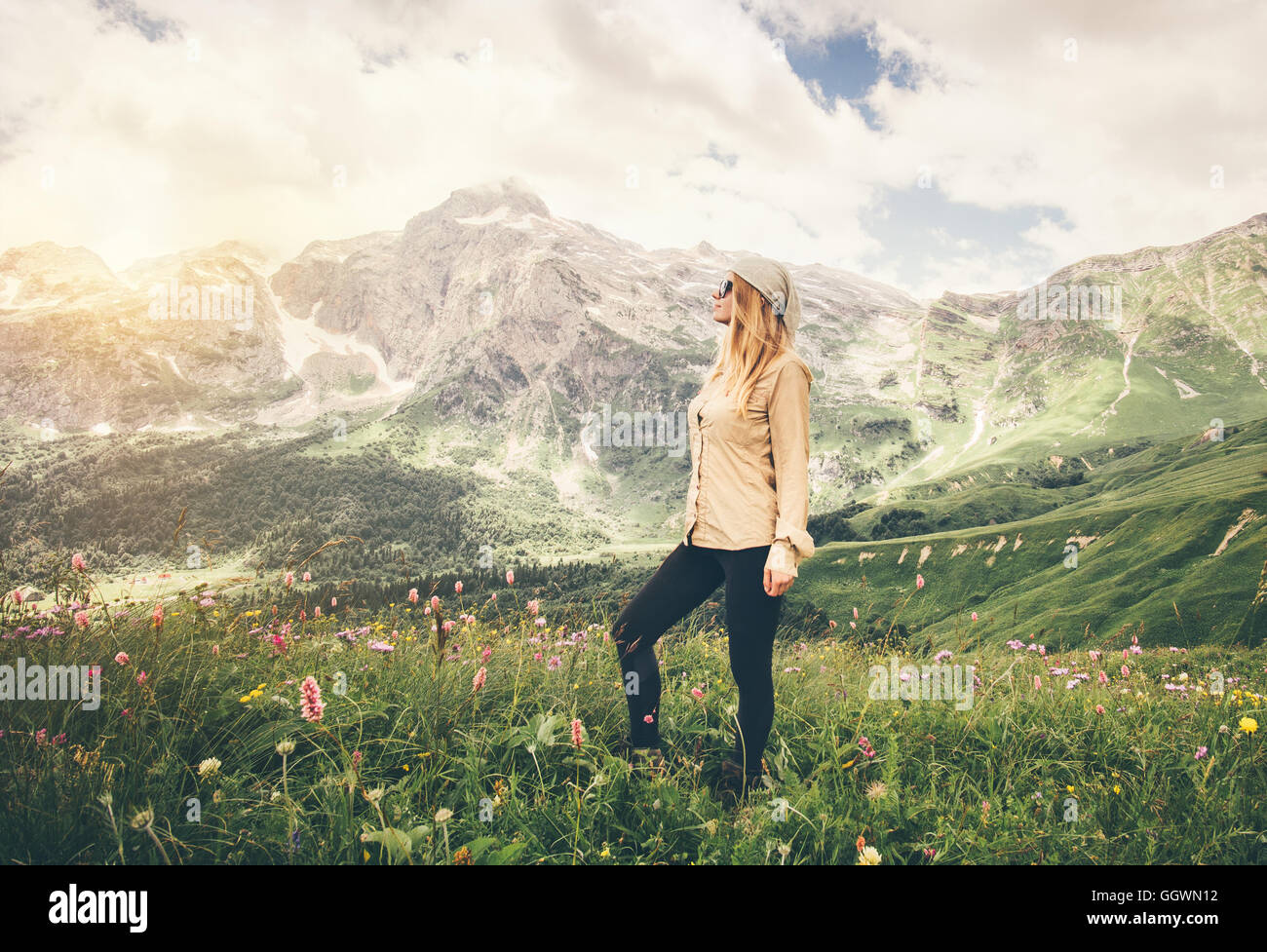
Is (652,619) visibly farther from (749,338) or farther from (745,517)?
(749,338)

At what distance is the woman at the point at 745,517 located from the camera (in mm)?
3666

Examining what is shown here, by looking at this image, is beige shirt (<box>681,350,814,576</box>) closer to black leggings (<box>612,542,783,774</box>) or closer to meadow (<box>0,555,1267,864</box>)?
black leggings (<box>612,542,783,774</box>)

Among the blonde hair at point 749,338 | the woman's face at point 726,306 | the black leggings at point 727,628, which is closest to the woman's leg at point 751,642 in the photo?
the black leggings at point 727,628

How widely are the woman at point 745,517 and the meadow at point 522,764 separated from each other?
1.27 feet

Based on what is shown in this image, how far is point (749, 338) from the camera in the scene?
3.97m

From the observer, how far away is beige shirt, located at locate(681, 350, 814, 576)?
367cm

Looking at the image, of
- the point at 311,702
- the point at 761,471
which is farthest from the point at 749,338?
the point at 311,702

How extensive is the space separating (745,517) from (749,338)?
3.91 feet

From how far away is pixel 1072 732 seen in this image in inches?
167

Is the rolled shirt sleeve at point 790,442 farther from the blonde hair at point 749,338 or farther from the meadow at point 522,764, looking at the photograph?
the meadow at point 522,764

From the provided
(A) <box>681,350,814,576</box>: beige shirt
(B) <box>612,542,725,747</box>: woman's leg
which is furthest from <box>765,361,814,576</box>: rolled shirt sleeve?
(B) <box>612,542,725,747</box>: woman's leg

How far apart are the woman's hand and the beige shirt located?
2.6 inches
